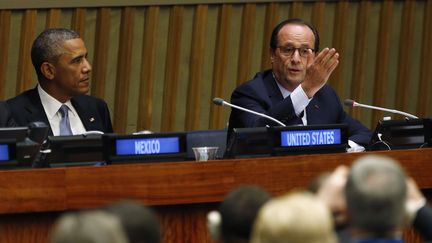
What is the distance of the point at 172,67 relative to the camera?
8.88 m

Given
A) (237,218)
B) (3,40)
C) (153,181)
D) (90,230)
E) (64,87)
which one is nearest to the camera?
(90,230)

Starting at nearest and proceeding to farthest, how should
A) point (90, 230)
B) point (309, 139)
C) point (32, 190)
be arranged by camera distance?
point (90, 230), point (32, 190), point (309, 139)

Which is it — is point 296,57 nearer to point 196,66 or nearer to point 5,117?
point 5,117

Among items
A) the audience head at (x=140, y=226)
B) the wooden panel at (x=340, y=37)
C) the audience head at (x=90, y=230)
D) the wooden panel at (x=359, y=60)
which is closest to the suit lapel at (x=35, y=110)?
the wooden panel at (x=340, y=37)

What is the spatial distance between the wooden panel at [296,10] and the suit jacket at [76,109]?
2.05 meters

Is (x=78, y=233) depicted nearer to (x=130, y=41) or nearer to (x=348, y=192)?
(x=348, y=192)

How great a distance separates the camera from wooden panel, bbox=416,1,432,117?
9.30 meters

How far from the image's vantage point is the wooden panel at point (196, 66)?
888 centimetres

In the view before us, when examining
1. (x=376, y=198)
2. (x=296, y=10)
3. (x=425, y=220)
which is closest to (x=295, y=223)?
(x=376, y=198)

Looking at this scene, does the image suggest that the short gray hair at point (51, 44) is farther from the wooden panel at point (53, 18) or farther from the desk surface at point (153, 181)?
the desk surface at point (153, 181)

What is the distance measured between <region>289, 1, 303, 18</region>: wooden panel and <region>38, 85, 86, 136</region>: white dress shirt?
224cm

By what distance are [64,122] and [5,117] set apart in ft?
1.10

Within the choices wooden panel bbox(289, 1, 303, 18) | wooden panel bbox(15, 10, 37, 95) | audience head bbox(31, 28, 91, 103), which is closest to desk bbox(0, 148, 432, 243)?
audience head bbox(31, 28, 91, 103)

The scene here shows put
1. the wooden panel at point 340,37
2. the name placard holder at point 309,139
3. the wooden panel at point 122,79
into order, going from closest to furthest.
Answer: the name placard holder at point 309,139 < the wooden panel at point 122,79 < the wooden panel at point 340,37
